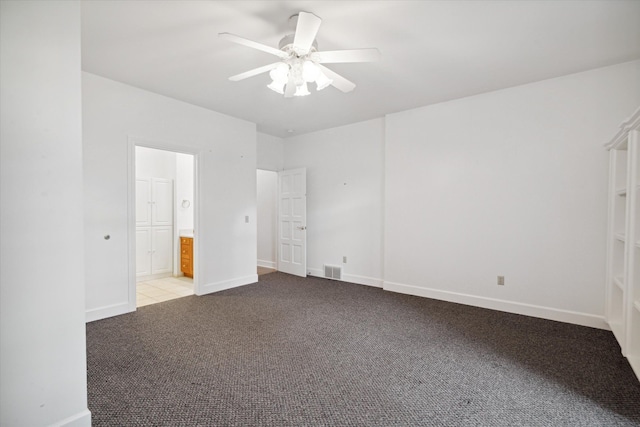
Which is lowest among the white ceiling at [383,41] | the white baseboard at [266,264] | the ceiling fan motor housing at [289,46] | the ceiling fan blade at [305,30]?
the white baseboard at [266,264]

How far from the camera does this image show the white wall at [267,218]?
6.35 meters

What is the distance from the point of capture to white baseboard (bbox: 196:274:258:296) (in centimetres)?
424

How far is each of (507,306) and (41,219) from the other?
438 centimetres

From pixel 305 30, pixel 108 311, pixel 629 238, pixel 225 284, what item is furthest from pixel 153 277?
pixel 629 238

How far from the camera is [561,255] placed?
3256 mm

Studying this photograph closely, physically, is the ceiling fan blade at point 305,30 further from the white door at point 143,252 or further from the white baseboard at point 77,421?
the white door at point 143,252

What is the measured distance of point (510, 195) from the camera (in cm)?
355

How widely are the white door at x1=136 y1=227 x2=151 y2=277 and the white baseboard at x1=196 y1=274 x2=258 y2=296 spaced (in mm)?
1611

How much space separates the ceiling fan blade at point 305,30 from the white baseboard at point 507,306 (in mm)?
3479

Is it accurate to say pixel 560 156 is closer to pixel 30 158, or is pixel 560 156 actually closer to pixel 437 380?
pixel 437 380

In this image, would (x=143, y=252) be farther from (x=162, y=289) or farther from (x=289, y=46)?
(x=289, y=46)

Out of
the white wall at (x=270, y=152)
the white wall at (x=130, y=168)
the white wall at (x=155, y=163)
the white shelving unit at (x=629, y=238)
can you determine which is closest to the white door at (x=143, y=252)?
the white wall at (x=155, y=163)

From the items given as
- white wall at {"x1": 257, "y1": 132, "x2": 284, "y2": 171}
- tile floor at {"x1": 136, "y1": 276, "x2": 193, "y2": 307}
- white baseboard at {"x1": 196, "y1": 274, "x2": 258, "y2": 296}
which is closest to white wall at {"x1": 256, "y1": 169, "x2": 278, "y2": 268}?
white wall at {"x1": 257, "y1": 132, "x2": 284, "y2": 171}

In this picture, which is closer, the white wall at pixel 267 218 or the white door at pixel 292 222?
the white door at pixel 292 222
